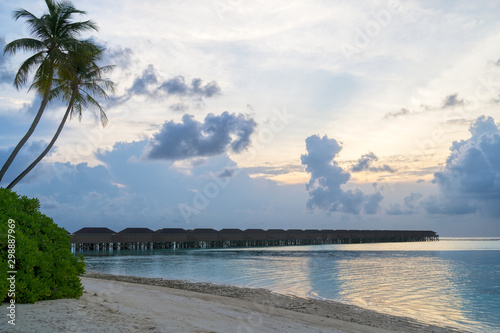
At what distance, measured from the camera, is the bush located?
694 centimetres

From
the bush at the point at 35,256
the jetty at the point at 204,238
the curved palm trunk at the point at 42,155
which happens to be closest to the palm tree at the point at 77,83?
the curved palm trunk at the point at 42,155

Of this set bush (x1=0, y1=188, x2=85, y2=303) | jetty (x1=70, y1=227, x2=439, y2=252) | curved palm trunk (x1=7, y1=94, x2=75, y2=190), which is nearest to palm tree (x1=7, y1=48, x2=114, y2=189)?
curved palm trunk (x1=7, y1=94, x2=75, y2=190)

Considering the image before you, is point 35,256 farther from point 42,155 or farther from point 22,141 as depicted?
point 42,155

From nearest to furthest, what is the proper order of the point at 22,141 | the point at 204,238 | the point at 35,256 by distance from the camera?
the point at 35,256
the point at 22,141
the point at 204,238

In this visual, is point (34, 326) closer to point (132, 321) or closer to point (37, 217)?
point (132, 321)

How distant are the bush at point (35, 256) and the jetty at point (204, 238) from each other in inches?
2504

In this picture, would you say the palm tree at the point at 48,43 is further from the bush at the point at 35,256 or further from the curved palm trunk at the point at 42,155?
the bush at the point at 35,256

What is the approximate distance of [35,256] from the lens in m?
7.12

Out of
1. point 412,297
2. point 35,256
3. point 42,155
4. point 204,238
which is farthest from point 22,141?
point 204,238

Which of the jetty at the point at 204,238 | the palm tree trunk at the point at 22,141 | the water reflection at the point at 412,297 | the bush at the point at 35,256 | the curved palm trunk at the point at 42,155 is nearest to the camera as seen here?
the bush at the point at 35,256

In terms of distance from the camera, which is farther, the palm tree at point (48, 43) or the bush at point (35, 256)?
the palm tree at point (48, 43)

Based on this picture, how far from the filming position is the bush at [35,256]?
694cm

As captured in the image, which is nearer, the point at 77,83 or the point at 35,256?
the point at 35,256

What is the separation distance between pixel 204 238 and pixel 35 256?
316 feet
